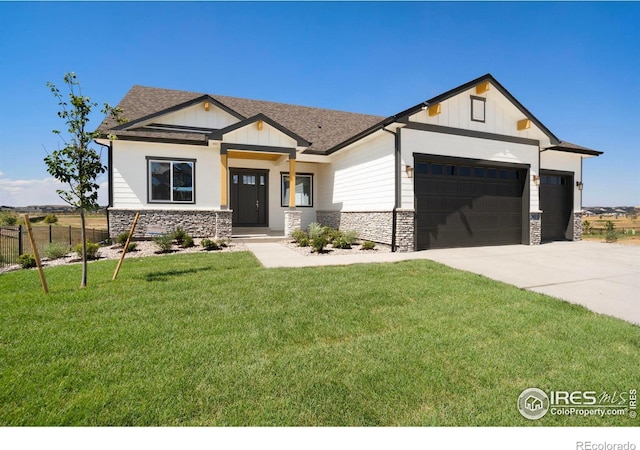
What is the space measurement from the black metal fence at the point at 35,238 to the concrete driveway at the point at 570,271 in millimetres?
11693

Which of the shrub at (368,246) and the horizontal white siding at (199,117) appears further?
the horizontal white siding at (199,117)

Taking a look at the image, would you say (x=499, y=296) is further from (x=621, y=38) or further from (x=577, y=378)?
(x=621, y=38)

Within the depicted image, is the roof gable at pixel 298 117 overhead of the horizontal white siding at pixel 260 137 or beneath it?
overhead

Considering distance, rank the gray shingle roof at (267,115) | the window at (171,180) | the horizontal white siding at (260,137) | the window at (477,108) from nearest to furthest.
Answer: the window at (477,108) → the horizontal white siding at (260,137) → the window at (171,180) → the gray shingle roof at (267,115)

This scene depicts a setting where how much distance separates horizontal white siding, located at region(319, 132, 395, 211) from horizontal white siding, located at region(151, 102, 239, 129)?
5117 mm

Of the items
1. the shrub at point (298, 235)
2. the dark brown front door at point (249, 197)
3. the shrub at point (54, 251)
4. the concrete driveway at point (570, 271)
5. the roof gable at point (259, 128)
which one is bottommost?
the concrete driveway at point (570, 271)

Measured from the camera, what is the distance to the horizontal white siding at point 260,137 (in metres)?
11.1

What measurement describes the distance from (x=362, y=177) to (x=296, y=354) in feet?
30.4

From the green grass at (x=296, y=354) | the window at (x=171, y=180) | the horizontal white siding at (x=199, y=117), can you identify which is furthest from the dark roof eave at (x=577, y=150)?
the window at (x=171, y=180)

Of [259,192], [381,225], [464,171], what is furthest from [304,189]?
[464,171]

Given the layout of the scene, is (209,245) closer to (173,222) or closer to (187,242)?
(187,242)

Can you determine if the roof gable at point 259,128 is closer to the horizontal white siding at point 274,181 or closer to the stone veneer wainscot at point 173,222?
the horizontal white siding at point 274,181

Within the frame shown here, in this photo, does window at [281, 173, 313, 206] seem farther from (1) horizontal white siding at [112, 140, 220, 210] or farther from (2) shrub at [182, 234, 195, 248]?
(2) shrub at [182, 234, 195, 248]

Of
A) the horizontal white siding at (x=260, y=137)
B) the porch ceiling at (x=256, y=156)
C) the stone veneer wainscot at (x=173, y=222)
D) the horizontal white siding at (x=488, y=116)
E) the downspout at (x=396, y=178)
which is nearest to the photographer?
the downspout at (x=396, y=178)
